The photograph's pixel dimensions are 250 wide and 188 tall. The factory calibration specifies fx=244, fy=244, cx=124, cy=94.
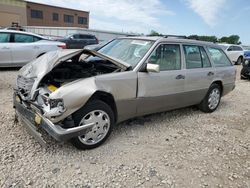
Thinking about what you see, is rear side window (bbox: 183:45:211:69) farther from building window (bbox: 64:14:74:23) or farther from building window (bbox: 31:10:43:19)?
building window (bbox: 64:14:74:23)

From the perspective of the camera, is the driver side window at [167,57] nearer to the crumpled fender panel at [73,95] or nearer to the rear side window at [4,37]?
the crumpled fender panel at [73,95]

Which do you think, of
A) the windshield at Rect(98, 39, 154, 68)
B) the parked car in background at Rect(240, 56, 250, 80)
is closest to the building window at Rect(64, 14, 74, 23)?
the parked car in background at Rect(240, 56, 250, 80)

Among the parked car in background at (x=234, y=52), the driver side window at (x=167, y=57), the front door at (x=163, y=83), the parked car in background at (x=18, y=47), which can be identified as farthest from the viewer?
the parked car in background at (x=234, y=52)

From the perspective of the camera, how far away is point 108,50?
178 inches

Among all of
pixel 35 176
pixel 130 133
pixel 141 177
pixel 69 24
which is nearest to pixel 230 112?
pixel 130 133

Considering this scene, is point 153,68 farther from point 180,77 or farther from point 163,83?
point 180,77

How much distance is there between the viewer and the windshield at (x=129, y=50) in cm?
398

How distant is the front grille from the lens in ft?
11.4

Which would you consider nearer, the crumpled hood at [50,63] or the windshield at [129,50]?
the crumpled hood at [50,63]

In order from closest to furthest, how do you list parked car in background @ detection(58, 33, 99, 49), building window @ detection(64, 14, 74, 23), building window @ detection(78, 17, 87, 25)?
1. parked car in background @ detection(58, 33, 99, 49)
2. building window @ detection(64, 14, 74, 23)
3. building window @ detection(78, 17, 87, 25)

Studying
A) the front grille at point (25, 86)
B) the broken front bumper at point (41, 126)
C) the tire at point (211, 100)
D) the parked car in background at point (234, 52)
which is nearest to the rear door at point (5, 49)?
the front grille at point (25, 86)

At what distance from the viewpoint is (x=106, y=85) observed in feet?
11.0

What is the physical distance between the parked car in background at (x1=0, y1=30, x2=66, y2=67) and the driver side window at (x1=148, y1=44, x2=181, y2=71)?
585cm

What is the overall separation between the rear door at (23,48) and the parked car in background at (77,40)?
1123cm
